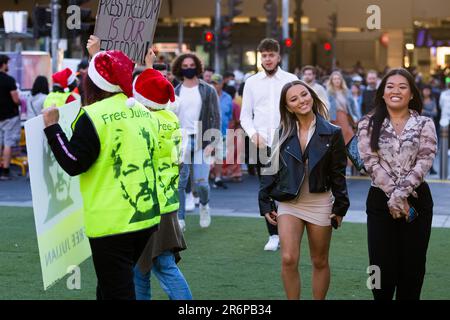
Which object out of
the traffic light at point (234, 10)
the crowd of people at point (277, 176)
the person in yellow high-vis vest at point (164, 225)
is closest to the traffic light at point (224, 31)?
the traffic light at point (234, 10)

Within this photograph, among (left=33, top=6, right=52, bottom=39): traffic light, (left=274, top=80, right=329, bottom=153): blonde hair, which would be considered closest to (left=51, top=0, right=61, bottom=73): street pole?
(left=33, top=6, right=52, bottom=39): traffic light

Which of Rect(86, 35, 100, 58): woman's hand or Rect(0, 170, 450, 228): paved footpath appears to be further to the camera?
Rect(0, 170, 450, 228): paved footpath

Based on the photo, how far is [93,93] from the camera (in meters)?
5.44

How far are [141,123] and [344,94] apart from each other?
11.2 metres

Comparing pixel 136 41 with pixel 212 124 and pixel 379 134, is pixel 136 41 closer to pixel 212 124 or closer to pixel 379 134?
pixel 379 134

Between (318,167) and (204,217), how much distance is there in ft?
15.7

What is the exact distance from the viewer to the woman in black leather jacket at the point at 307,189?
6410 mm

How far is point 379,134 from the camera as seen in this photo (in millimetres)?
6207

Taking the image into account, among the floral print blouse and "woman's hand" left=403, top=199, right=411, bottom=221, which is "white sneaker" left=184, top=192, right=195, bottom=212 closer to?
the floral print blouse

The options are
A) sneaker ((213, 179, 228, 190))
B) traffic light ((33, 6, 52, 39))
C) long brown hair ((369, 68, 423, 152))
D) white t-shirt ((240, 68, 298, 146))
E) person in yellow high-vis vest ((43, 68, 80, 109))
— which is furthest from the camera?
traffic light ((33, 6, 52, 39))

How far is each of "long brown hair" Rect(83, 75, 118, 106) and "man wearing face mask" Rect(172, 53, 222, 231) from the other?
5.25m

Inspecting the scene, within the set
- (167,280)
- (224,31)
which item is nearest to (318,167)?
(167,280)

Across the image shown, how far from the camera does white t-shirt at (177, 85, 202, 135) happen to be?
10875 millimetres
